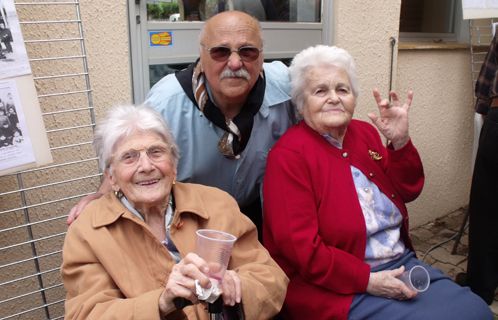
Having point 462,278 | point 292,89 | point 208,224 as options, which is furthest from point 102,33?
point 462,278

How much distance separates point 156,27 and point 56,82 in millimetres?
A: 713

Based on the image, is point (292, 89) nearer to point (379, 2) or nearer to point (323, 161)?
point (323, 161)

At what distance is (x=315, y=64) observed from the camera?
88.8 inches

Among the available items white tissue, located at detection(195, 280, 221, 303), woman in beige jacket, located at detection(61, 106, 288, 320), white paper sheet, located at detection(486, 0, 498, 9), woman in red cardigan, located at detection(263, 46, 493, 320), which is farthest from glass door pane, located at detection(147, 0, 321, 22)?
white tissue, located at detection(195, 280, 221, 303)

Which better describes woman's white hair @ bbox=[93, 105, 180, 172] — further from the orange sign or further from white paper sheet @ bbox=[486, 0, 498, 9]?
white paper sheet @ bbox=[486, 0, 498, 9]

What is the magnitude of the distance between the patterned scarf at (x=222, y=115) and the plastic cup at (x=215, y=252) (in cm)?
83

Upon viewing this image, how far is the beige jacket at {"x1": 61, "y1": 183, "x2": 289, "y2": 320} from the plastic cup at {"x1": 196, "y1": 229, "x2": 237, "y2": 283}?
207 millimetres

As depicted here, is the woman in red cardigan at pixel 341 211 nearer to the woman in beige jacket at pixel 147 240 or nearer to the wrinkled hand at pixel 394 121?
the wrinkled hand at pixel 394 121

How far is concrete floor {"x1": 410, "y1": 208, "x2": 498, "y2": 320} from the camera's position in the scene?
379cm

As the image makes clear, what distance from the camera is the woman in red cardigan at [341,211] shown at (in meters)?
2.01

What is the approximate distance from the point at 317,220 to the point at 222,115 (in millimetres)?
700

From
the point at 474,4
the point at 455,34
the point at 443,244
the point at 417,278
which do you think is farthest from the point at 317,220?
the point at 455,34

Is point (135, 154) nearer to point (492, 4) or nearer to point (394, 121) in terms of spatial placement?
point (394, 121)

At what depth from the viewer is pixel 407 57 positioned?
4.14 m
